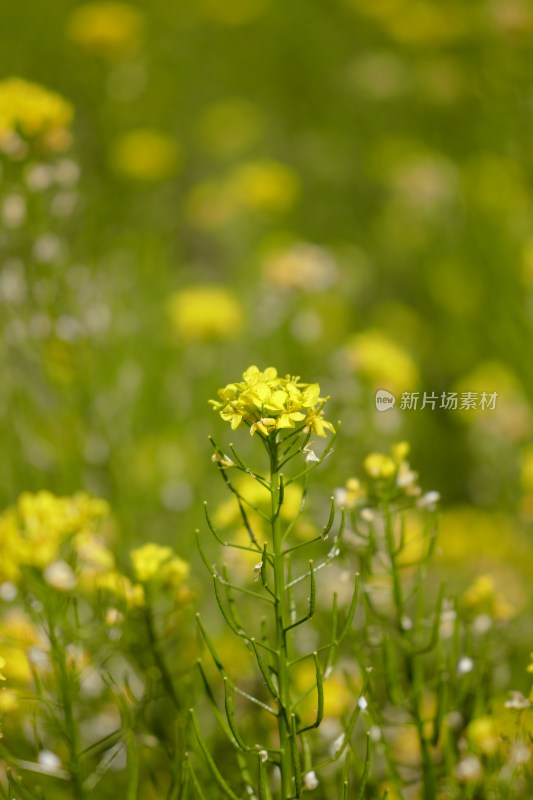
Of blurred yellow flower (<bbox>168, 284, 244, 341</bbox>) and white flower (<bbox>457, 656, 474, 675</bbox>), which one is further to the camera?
blurred yellow flower (<bbox>168, 284, 244, 341</bbox>)

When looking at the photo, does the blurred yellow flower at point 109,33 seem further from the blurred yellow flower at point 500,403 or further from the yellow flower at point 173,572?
the yellow flower at point 173,572

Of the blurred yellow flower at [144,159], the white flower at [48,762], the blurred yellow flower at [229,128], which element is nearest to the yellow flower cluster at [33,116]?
the white flower at [48,762]

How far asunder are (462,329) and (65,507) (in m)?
2.49

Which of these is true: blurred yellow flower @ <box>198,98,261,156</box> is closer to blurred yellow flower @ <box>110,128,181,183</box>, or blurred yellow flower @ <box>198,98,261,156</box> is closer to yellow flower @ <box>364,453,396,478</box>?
blurred yellow flower @ <box>110,128,181,183</box>

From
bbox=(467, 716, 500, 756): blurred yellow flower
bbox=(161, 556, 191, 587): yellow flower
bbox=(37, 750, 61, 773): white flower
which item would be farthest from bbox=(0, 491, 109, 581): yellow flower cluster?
bbox=(467, 716, 500, 756): blurred yellow flower

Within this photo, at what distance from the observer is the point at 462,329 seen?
132 inches

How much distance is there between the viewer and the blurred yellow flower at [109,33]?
317cm

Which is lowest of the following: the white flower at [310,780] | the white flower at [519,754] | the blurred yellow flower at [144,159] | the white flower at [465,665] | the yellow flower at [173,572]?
the white flower at [310,780]

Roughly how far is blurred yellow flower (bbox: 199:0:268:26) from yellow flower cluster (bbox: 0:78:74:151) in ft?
10.9

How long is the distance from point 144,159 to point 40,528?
2.62 metres

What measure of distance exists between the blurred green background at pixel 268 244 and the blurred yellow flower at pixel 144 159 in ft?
0.05

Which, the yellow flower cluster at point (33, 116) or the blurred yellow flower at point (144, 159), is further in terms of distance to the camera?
the blurred yellow flower at point (144, 159)

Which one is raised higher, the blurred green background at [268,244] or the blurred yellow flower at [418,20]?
the blurred yellow flower at [418,20]

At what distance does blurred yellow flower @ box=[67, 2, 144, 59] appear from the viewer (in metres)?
3.17
